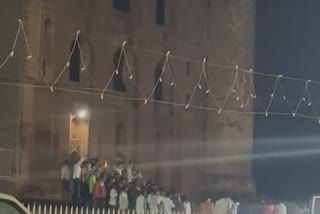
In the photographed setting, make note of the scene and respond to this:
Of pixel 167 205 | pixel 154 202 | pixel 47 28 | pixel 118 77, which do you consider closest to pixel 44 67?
pixel 47 28

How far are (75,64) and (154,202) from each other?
5.50 metres

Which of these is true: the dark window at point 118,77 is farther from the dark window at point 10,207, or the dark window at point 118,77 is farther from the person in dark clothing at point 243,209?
the dark window at point 10,207

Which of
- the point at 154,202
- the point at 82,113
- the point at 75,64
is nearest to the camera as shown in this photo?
the point at 154,202

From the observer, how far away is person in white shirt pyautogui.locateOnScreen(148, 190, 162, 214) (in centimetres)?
1617

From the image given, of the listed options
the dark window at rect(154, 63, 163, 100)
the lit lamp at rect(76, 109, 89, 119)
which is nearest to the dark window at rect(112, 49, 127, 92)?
the dark window at rect(154, 63, 163, 100)

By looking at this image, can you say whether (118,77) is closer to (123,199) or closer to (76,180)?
(76,180)

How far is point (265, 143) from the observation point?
84.1ft

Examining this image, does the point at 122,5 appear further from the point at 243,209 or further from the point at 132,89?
the point at 243,209

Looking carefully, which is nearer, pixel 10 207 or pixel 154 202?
pixel 10 207

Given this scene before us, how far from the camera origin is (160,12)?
24.4 metres

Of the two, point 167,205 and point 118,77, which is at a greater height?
point 118,77

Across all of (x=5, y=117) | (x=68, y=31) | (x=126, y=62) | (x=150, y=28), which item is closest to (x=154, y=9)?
(x=150, y=28)

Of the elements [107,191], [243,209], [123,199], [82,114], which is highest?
[82,114]

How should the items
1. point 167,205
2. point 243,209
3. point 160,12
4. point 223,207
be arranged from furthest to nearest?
point 160,12
point 243,209
point 223,207
point 167,205
